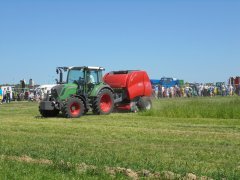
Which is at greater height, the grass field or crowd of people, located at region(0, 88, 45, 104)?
crowd of people, located at region(0, 88, 45, 104)

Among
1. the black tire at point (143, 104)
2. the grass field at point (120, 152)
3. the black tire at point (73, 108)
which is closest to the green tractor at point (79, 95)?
the black tire at point (73, 108)

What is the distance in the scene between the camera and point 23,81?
48.6 metres

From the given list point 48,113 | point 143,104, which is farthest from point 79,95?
point 143,104

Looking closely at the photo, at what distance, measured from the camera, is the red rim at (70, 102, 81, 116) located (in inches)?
768

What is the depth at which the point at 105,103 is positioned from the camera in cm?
2133

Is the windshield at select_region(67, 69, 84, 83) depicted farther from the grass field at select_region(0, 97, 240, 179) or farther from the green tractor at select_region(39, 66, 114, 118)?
the grass field at select_region(0, 97, 240, 179)

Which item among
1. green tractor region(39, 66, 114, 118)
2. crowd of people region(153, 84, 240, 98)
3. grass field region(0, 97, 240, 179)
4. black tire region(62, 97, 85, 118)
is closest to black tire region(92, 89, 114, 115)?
green tractor region(39, 66, 114, 118)

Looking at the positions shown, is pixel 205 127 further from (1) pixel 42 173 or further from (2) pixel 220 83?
(2) pixel 220 83

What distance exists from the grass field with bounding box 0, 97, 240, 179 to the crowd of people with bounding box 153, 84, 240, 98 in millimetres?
35932

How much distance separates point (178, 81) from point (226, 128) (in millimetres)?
48610

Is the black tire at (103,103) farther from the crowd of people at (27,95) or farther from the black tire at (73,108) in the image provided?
the crowd of people at (27,95)

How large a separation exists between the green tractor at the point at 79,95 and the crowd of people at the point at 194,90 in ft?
97.5

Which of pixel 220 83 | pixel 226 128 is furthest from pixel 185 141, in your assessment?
pixel 220 83

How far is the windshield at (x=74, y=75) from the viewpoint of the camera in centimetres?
2069
